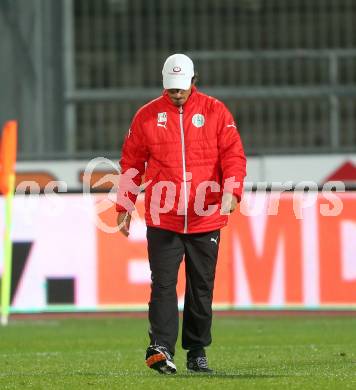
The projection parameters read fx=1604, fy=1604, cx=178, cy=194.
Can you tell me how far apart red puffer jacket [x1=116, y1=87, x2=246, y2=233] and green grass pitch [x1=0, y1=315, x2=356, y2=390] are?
3.05ft

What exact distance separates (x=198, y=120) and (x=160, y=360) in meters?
1.39

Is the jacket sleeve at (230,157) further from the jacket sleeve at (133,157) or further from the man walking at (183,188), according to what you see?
the jacket sleeve at (133,157)

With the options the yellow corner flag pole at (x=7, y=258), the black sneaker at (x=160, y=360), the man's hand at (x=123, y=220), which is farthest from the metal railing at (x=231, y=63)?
the black sneaker at (x=160, y=360)

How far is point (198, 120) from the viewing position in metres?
9.20

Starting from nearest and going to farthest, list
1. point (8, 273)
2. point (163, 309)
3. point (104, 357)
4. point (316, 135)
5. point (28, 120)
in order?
1. point (163, 309)
2. point (104, 357)
3. point (8, 273)
4. point (28, 120)
5. point (316, 135)

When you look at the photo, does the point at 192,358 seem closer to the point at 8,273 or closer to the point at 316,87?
the point at 8,273

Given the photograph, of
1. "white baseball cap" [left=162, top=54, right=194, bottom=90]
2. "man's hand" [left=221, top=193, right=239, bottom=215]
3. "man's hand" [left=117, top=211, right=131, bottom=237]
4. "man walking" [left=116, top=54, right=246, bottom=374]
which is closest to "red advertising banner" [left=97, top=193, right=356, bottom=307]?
"man's hand" [left=117, top=211, right=131, bottom=237]

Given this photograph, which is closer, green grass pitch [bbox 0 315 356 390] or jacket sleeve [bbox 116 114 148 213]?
green grass pitch [bbox 0 315 356 390]

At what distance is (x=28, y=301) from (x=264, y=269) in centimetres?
228

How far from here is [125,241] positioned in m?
15.4

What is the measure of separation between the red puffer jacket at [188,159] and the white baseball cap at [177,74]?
0.14m

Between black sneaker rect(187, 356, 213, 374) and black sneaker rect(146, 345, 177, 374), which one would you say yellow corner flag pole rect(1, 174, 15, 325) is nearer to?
black sneaker rect(187, 356, 213, 374)

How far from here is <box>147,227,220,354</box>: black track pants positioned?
30.5 ft

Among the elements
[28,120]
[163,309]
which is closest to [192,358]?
[163,309]
